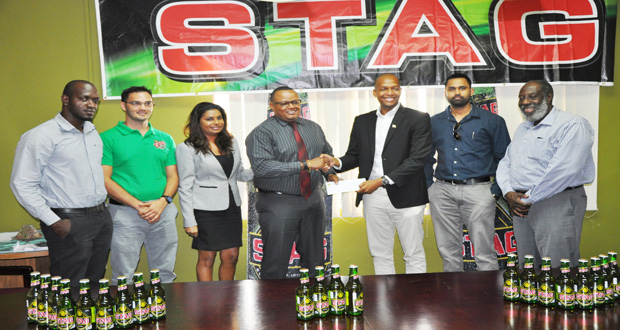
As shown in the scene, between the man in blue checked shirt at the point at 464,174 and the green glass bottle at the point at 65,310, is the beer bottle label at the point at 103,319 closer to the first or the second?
the green glass bottle at the point at 65,310

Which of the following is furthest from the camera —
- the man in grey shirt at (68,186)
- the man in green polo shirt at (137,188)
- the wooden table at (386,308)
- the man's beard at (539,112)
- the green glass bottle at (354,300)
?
the man in green polo shirt at (137,188)

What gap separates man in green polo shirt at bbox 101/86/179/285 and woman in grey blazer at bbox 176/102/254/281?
6.8 inches

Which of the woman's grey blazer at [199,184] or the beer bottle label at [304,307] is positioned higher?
the woman's grey blazer at [199,184]

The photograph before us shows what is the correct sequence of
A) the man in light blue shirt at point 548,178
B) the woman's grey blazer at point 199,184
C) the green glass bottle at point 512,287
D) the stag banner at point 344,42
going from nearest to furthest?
the green glass bottle at point 512,287 → the man in light blue shirt at point 548,178 → the woman's grey blazer at point 199,184 → the stag banner at point 344,42

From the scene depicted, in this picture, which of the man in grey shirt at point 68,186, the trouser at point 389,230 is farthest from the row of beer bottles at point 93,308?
the trouser at point 389,230

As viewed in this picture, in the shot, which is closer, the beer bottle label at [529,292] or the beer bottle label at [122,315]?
the beer bottle label at [122,315]

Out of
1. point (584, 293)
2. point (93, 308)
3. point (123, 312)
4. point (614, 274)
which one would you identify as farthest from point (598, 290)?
point (93, 308)

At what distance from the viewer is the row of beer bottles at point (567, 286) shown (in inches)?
90.7

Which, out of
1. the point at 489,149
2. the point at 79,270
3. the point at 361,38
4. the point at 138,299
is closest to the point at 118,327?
the point at 138,299

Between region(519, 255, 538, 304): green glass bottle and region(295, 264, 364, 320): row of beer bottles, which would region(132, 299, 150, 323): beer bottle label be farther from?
region(519, 255, 538, 304): green glass bottle

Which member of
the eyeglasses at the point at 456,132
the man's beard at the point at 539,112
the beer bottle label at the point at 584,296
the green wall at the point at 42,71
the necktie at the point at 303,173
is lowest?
the beer bottle label at the point at 584,296

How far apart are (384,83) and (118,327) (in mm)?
2987

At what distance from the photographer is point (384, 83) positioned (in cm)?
450

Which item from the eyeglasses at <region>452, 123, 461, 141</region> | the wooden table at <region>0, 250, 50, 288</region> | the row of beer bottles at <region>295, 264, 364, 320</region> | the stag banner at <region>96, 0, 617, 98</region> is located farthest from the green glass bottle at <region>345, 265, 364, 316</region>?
the stag banner at <region>96, 0, 617, 98</region>
